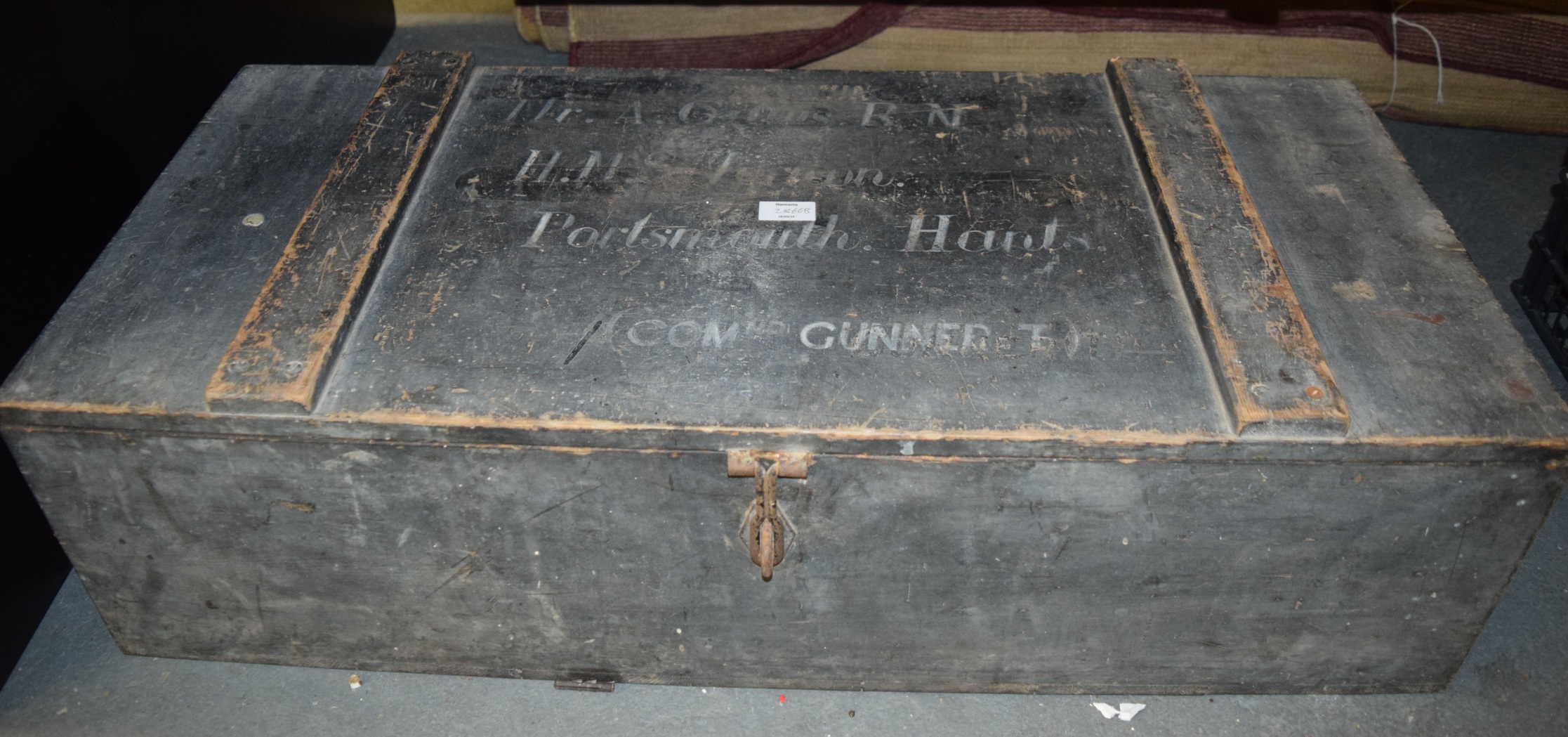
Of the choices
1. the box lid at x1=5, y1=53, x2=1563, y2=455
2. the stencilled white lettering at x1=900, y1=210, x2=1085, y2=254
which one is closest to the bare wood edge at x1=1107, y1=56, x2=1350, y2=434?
the box lid at x1=5, y1=53, x2=1563, y2=455

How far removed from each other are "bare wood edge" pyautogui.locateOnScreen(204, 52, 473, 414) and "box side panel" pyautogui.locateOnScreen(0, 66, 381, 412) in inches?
1.2

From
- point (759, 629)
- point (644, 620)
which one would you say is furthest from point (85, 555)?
point (759, 629)

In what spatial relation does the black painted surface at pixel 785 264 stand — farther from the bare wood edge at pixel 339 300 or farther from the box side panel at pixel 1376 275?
the box side panel at pixel 1376 275

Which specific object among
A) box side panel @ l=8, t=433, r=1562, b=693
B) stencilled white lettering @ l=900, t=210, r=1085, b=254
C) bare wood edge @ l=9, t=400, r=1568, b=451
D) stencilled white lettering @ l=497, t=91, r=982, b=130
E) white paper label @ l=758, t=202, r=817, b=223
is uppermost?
stencilled white lettering @ l=497, t=91, r=982, b=130

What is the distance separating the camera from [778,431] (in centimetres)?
114

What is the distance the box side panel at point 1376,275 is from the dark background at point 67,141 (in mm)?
1709

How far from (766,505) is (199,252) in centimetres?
80

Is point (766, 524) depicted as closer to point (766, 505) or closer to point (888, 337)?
point (766, 505)

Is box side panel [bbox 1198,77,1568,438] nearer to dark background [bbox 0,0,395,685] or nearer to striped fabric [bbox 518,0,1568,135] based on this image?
striped fabric [bbox 518,0,1568,135]

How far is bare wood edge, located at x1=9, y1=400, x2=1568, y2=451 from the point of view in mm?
1130

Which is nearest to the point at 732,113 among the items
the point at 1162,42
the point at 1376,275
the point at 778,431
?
the point at 778,431

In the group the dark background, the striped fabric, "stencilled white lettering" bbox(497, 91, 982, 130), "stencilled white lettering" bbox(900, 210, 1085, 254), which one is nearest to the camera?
"stencilled white lettering" bbox(900, 210, 1085, 254)

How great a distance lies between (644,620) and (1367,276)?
3.26ft

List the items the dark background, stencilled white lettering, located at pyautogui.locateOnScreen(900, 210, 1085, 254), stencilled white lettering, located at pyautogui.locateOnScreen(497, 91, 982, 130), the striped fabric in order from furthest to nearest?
the striped fabric, stencilled white lettering, located at pyautogui.locateOnScreen(497, 91, 982, 130), the dark background, stencilled white lettering, located at pyautogui.locateOnScreen(900, 210, 1085, 254)
